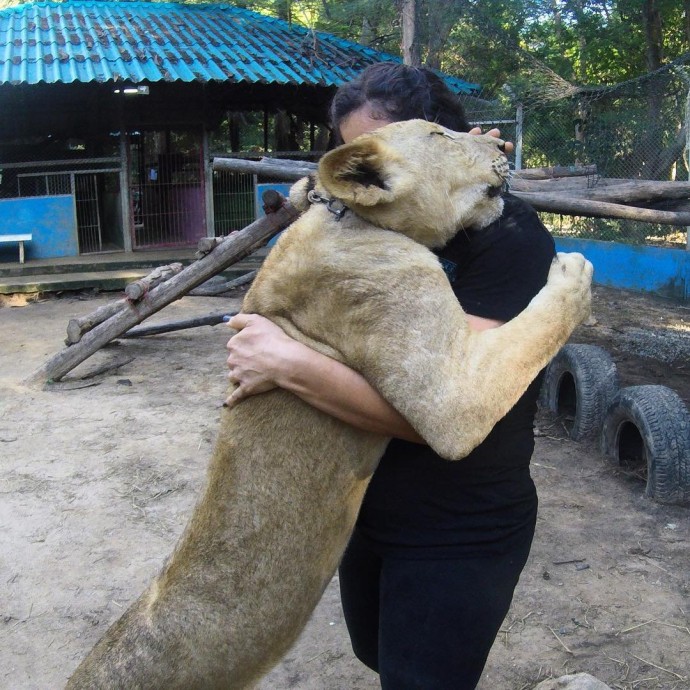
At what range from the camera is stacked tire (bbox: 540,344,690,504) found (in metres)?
5.23

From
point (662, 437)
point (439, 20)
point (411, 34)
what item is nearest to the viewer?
point (662, 437)

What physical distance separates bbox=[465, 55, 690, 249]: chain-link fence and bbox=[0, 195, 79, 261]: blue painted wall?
839 centimetres

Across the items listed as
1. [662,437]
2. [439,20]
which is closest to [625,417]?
[662,437]

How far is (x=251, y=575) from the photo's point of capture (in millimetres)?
2105

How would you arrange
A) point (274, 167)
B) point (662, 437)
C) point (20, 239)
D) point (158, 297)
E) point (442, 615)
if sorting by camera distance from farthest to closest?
1. point (20, 239)
2. point (158, 297)
3. point (274, 167)
4. point (662, 437)
5. point (442, 615)

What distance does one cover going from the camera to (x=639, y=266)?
41.5 feet

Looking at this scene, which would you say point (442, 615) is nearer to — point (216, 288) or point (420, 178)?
point (420, 178)

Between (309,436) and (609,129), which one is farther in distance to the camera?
(609,129)

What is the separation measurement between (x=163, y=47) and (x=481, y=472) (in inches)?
623

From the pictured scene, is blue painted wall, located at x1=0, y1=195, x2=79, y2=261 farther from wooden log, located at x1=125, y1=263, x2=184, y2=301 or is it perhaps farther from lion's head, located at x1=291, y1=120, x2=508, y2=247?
lion's head, located at x1=291, y1=120, x2=508, y2=247

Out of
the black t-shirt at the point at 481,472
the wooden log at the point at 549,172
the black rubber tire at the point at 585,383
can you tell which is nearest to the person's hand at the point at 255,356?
the black t-shirt at the point at 481,472

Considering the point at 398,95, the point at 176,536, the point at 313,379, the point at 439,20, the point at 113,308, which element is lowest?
the point at 176,536

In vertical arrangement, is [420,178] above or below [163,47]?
below

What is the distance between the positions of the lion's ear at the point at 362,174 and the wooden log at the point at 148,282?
7.12 metres
